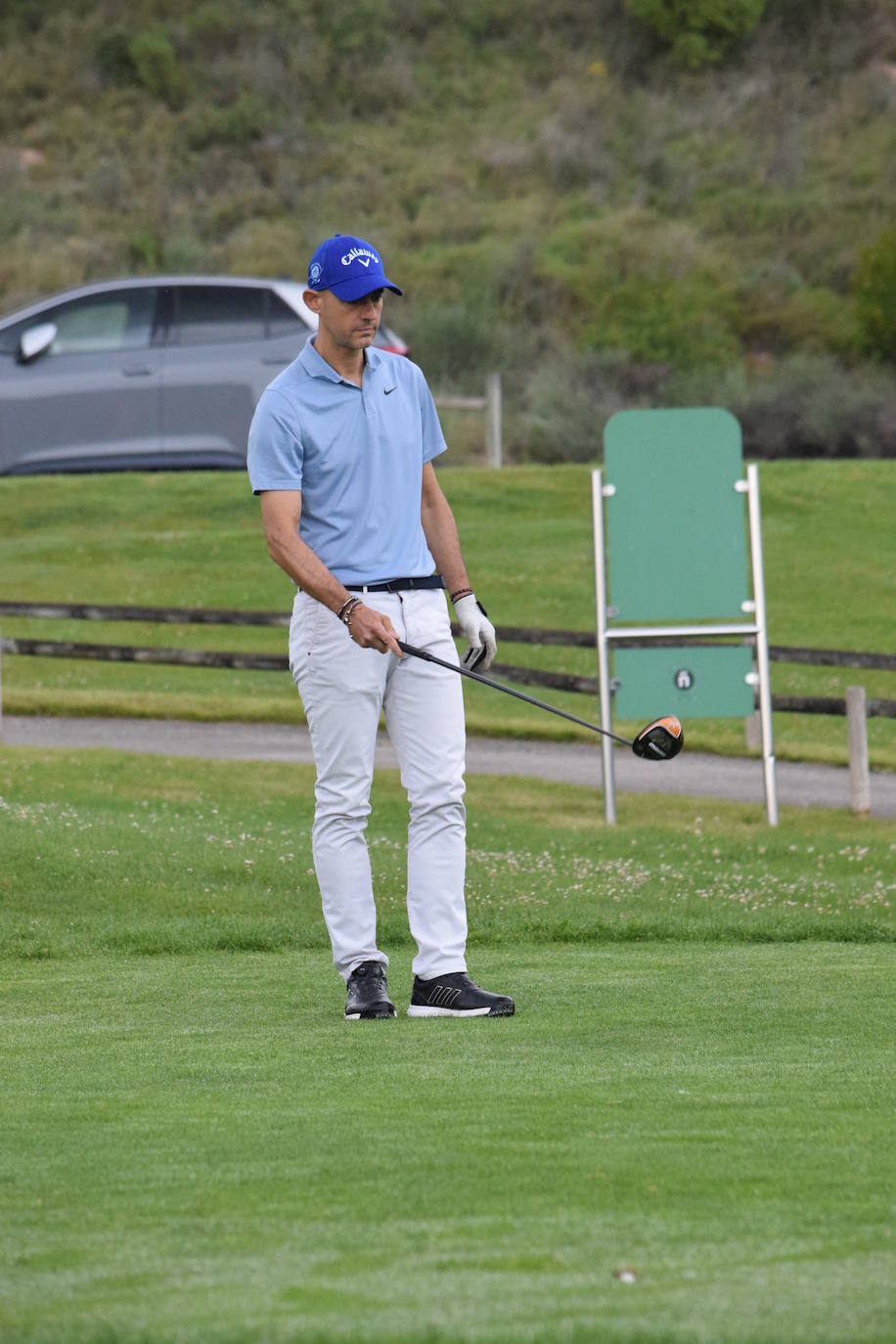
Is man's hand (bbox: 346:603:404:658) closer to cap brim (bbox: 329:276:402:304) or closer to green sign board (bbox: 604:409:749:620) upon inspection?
cap brim (bbox: 329:276:402:304)

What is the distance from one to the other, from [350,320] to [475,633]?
101cm

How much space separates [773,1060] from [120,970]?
3.21m

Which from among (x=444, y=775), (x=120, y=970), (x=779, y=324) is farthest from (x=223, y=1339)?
(x=779, y=324)

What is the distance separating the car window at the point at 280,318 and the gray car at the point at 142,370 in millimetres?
14

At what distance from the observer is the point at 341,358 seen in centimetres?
636

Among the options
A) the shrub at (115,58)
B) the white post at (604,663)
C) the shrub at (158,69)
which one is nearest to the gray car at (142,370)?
the white post at (604,663)

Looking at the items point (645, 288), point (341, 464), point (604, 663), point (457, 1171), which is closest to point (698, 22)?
point (645, 288)

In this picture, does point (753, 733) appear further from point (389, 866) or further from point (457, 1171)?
point (457, 1171)

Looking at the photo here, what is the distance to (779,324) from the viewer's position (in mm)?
43031

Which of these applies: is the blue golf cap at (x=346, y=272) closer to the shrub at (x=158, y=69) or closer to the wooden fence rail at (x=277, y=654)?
the wooden fence rail at (x=277, y=654)

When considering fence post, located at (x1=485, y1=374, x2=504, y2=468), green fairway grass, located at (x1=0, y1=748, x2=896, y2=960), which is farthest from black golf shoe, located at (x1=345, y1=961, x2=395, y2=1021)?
fence post, located at (x1=485, y1=374, x2=504, y2=468)

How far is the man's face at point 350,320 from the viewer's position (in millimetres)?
6312

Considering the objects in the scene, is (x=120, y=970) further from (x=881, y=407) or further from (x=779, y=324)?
(x=779, y=324)

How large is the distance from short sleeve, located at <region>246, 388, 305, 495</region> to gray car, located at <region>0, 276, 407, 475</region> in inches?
649
